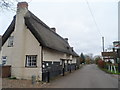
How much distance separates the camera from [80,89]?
40.7 ft

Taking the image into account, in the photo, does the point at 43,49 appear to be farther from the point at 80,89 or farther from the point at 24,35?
the point at 80,89

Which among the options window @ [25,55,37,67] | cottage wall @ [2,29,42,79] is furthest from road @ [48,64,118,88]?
window @ [25,55,37,67]

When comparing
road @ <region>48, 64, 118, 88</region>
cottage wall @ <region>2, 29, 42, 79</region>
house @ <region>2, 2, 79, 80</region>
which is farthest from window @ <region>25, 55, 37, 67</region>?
road @ <region>48, 64, 118, 88</region>

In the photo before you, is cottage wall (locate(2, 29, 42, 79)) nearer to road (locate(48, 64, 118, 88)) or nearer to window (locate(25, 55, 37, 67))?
window (locate(25, 55, 37, 67))

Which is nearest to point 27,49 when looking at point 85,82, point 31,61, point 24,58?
point 24,58

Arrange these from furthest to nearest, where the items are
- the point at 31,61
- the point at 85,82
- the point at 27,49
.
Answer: the point at 27,49, the point at 31,61, the point at 85,82

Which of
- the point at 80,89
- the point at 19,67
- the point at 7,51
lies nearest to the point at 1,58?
the point at 7,51

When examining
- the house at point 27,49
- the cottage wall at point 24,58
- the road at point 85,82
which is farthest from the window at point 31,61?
the road at point 85,82

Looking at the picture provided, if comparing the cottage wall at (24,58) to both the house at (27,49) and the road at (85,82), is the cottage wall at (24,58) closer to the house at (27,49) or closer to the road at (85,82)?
the house at (27,49)

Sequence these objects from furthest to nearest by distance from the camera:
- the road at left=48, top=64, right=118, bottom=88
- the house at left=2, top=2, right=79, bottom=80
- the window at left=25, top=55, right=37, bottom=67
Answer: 1. the window at left=25, top=55, right=37, bottom=67
2. the house at left=2, top=2, right=79, bottom=80
3. the road at left=48, top=64, right=118, bottom=88

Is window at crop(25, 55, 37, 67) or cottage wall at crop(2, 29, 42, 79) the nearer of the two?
cottage wall at crop(2, 29, 42, 79)

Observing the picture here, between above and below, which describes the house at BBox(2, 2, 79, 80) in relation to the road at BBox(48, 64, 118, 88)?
above

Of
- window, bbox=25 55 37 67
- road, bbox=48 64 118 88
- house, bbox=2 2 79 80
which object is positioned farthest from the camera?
window, bbox=25 55 37 67

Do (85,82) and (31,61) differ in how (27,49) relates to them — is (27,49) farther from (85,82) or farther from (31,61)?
(85,82)
